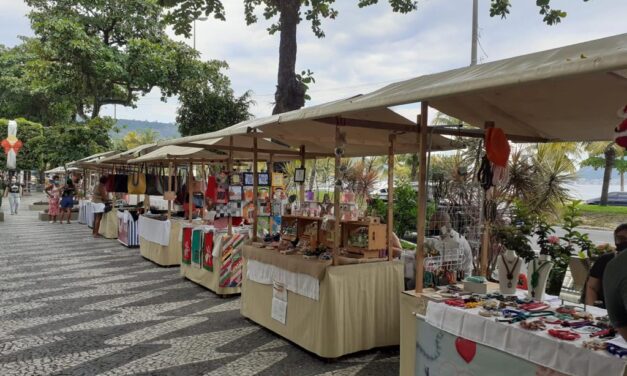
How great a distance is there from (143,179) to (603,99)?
29.8 feet

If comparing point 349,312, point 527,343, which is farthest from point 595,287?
point 349,312

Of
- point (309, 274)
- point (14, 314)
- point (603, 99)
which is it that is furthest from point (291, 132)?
point (14, 314)

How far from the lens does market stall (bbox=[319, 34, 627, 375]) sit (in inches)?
83.4

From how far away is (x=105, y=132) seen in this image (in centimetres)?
1902

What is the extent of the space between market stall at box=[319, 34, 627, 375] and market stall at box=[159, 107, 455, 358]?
0.71 m

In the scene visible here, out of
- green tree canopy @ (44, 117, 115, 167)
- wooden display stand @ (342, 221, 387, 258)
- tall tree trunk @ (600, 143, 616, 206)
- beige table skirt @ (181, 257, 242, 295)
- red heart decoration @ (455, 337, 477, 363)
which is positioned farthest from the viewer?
tall tree trunk @ (600, 143, 616, 206)

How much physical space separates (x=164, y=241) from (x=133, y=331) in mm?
3540

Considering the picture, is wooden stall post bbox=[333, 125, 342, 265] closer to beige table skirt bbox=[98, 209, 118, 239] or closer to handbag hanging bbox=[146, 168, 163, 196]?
handbag hanging bbox=[146, 168, 163, 196]

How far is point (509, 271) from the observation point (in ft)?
10.4

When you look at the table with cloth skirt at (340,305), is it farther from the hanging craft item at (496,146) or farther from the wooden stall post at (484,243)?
the hanging craft item at (496,146)

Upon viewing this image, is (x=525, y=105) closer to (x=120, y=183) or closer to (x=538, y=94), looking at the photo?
(x=538, y=94)

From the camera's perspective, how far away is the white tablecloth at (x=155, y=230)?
830 centimetres

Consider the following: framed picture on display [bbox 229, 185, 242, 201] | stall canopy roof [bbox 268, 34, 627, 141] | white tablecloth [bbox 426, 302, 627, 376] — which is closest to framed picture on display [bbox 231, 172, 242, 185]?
framed picture on display [bbox 229, 185, 242, 201]

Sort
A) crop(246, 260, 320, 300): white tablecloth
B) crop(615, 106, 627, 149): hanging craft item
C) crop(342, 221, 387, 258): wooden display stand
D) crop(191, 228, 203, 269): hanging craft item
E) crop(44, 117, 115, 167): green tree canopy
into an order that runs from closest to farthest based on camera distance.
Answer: crop(615, 106, 627, 149): hanging craft item, crop(246, 260, 320, 300): white tablecloth, crop(342, 221, 387, 258): wooden display stand, crop(191, 228, 203, 269): hanging craft item, crop(44, 117, 115, 167): green tree canopy
